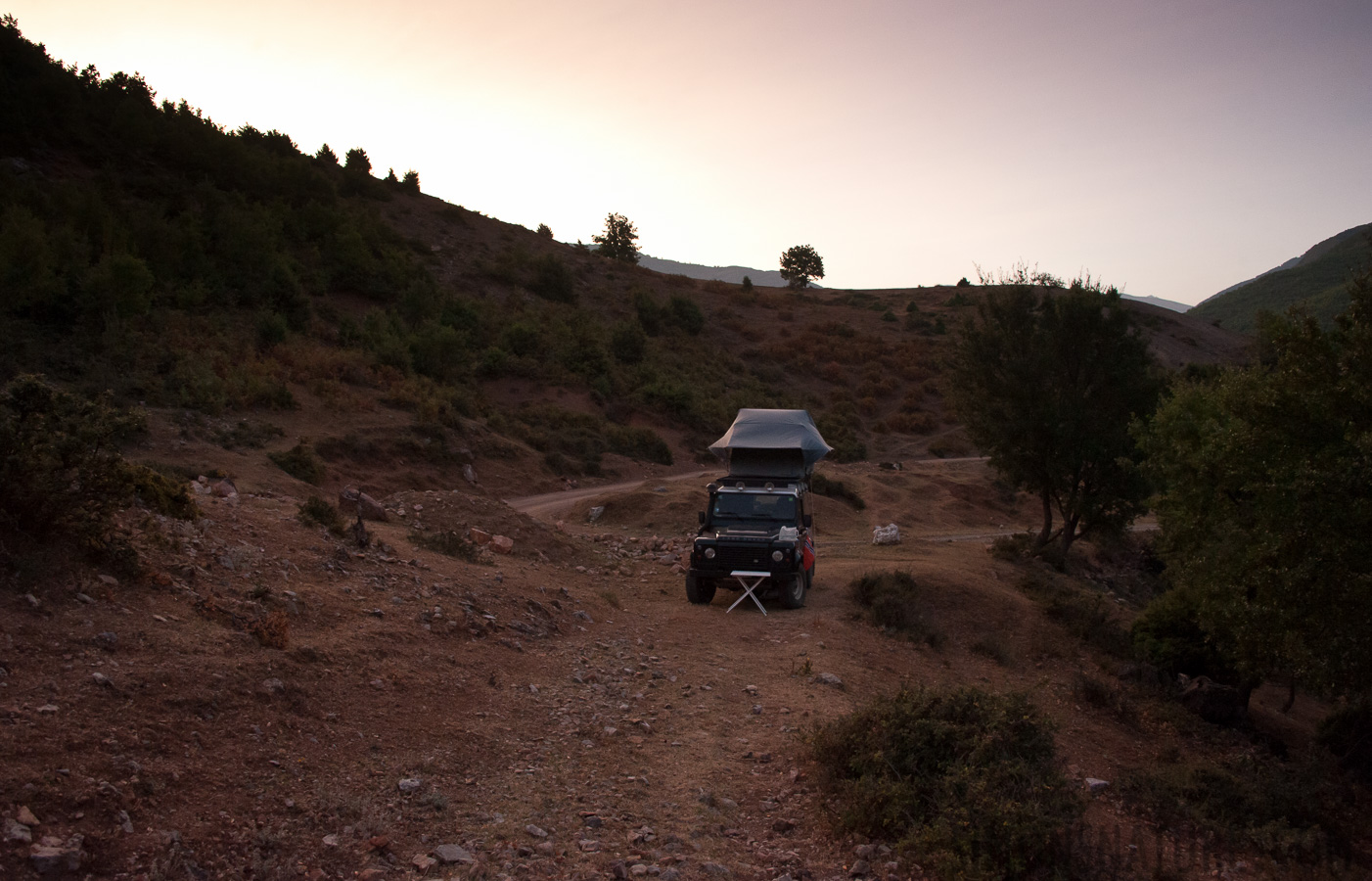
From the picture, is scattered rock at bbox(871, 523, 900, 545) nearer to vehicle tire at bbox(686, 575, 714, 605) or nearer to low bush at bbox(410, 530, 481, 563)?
vehicle tire at bbox(686, 575, 714, 605)

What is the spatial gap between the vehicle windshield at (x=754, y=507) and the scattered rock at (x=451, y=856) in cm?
1011

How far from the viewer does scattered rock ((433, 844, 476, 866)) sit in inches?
211

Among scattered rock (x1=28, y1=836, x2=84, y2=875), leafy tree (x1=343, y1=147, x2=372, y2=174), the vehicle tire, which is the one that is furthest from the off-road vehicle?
leafy tree (x1=343, y1=147, x2=372, y2=174)

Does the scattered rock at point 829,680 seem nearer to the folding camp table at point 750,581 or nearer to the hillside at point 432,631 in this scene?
the hillside at point 432,631

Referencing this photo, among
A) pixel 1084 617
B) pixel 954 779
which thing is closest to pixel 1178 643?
pixel 1084 617

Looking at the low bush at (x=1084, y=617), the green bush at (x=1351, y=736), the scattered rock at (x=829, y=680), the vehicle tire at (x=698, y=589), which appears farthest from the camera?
the low bush at (x=1084, y=617)

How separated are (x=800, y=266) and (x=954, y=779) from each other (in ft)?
300

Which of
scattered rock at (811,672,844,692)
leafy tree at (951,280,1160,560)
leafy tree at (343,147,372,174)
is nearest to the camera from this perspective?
scattered rock at (811,672,844,692)

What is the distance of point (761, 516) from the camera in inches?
599

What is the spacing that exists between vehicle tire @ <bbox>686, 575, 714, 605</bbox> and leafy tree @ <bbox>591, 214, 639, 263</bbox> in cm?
6786

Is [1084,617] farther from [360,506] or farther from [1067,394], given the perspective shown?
[360,506]

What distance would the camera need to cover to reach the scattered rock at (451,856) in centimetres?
536

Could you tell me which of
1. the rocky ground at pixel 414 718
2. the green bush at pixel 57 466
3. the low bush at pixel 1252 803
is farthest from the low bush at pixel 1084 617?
the green bush at pixel 57 466

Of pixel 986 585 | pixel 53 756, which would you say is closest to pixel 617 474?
pixel 986 585
